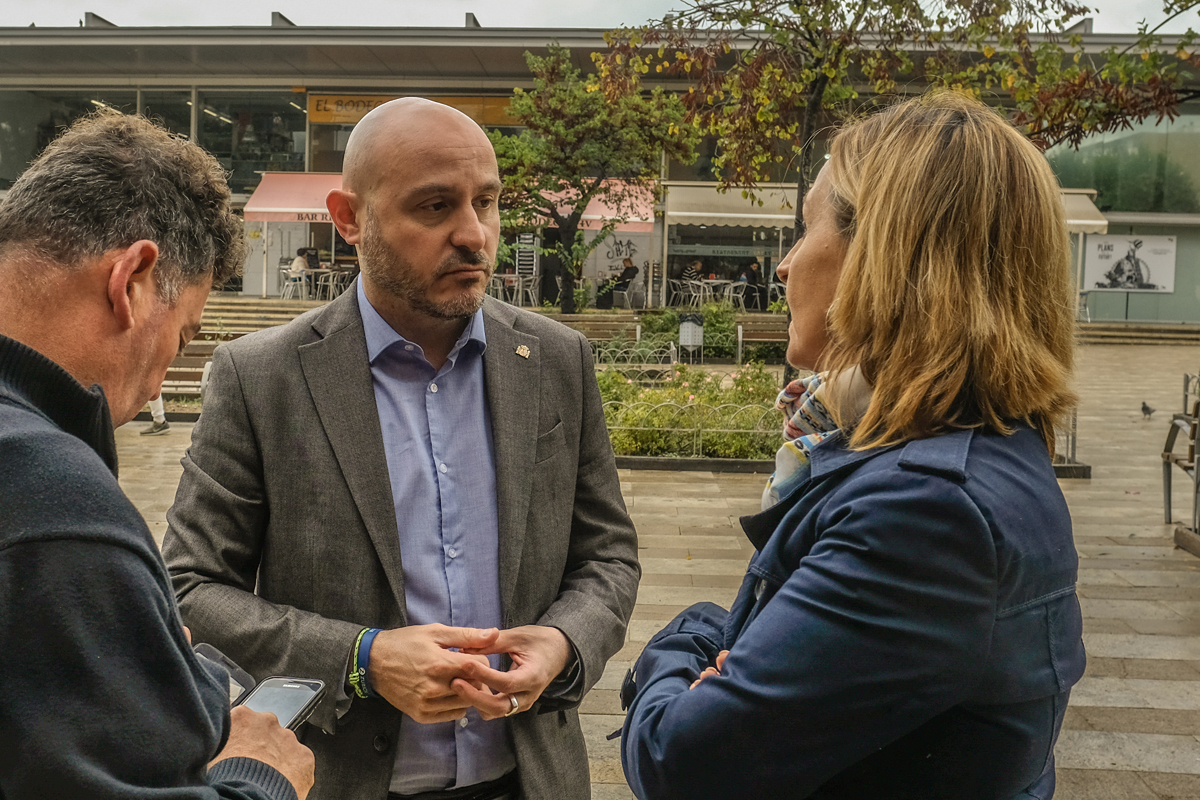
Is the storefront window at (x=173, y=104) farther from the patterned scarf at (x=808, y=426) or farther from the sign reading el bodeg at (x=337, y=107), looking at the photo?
the patterned scarf at (x=808, y=426)

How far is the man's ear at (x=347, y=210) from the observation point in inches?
78.0

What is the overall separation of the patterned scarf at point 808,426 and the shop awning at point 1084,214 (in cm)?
2621

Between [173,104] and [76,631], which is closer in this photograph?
[76,631]

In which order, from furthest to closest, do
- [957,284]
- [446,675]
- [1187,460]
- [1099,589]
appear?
[1187,460], [1099,589], [446,675], [957,284]

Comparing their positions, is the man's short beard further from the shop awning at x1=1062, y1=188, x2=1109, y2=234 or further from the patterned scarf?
the shop awning at x1=1062, y1=188, x2=1109, y2=234

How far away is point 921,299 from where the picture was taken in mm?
1296

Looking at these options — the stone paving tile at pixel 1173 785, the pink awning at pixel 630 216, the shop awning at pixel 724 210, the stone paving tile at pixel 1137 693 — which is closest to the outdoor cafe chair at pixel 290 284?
the pink awning at pixel 630 216

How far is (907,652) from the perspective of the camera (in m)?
1.13

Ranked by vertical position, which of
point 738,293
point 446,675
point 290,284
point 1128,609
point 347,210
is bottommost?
point 1128,609

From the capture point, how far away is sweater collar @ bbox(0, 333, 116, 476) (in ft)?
3.37

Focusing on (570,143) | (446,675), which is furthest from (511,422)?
(570,143)

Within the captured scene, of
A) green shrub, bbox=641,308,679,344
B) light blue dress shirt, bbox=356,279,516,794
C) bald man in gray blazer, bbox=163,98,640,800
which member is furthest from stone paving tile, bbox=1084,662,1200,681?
green shrub, bbox=641,308,679,344

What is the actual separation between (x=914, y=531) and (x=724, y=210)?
2429 cm

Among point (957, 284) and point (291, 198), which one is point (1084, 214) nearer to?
point (291, 198)
